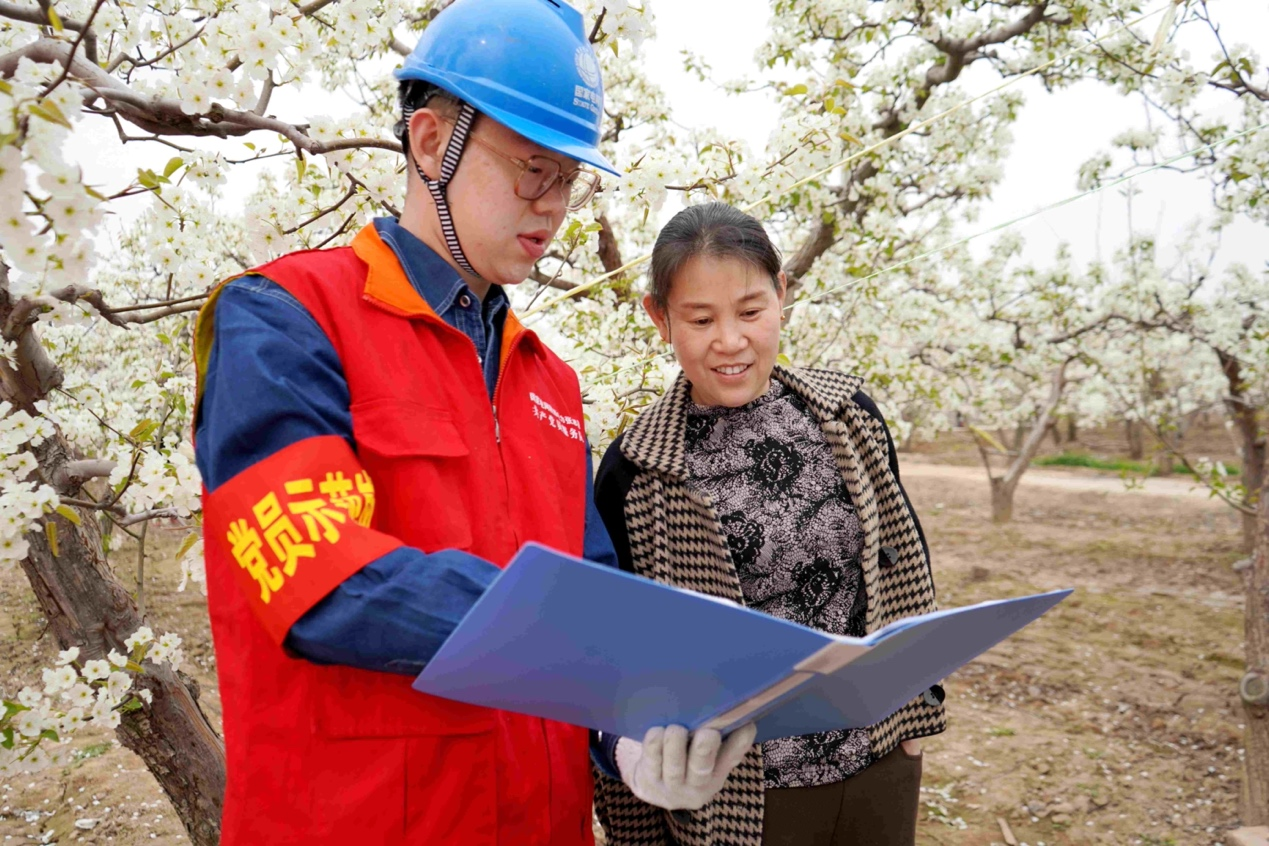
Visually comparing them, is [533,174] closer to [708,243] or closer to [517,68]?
[517,68]

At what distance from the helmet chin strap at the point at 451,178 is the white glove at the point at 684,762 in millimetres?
746

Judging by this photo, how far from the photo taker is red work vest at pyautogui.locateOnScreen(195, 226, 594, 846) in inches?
40.2

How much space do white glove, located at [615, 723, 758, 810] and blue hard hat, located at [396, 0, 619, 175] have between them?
834 millimetres

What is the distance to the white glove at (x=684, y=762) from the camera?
1.23 meters

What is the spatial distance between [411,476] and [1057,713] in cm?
533

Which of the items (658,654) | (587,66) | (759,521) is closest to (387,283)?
(587,66)

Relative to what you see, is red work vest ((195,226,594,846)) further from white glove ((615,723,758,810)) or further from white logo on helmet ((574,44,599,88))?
white logo on helmet ((574,44,599,88))

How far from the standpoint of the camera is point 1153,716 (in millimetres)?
5277

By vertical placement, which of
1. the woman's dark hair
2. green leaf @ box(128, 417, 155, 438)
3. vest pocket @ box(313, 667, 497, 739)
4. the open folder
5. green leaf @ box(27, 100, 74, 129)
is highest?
the woman's dark hair

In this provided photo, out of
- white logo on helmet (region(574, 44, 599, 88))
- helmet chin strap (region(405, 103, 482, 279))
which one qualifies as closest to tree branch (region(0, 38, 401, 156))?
helmet chin strap (region(405, 103, 482, 279))

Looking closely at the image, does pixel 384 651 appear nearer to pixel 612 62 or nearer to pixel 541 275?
pixel 541 275

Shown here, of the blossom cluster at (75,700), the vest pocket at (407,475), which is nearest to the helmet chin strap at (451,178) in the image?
the vest pocket at (407,475)

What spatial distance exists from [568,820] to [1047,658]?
19.1ft

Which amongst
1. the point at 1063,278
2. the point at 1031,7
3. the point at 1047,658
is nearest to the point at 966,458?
the point at 1063,278
